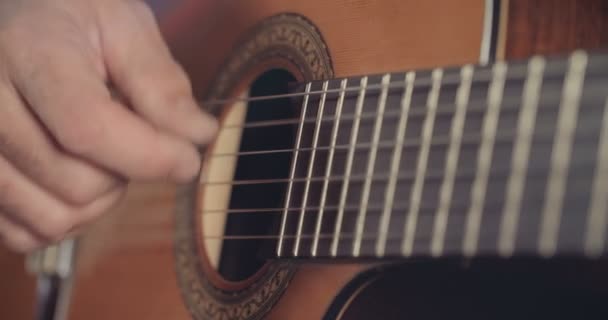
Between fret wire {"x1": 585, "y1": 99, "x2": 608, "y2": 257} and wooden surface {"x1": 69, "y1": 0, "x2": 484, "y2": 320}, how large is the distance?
176 mm

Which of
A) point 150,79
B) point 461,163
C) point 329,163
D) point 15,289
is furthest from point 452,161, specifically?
point 15,289

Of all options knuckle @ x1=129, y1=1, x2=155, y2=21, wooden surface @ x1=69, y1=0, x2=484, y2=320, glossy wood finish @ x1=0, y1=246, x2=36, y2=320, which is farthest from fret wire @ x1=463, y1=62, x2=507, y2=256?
glossy wood finish @ x1=0, y1=246, x2=36, y2=320

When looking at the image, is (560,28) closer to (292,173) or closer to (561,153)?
(561,153)

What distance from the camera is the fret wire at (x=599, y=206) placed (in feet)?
1.32

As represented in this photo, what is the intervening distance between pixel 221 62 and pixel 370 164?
38 centimetres

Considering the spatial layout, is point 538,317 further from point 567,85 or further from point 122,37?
point 122,37

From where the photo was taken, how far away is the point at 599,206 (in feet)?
1.33

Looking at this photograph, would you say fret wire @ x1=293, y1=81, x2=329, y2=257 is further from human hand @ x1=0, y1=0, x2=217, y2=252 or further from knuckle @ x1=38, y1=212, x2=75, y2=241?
knuckle @ x1=38, y1=212, x2=75, y2=241

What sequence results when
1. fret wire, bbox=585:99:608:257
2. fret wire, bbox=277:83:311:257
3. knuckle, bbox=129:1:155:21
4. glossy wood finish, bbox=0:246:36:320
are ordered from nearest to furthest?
fret wire, bbox=585:99:608:257
fret wire, bbox=277:83:311:257
knuckle, bbox=129:1:155:21
glossy wood finish, bbox=0:246:36:320

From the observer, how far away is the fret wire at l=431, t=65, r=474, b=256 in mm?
469

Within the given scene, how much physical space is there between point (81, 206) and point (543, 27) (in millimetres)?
479

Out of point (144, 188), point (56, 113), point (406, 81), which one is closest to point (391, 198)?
point (406, 81)

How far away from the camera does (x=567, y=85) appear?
43 centimetres

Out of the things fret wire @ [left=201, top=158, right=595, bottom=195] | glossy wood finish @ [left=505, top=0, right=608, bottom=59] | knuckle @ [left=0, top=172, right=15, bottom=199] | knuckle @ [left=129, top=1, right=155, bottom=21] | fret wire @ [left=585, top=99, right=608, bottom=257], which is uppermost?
knuckle @ [left=129, top=1, right=155, bottom=21]
